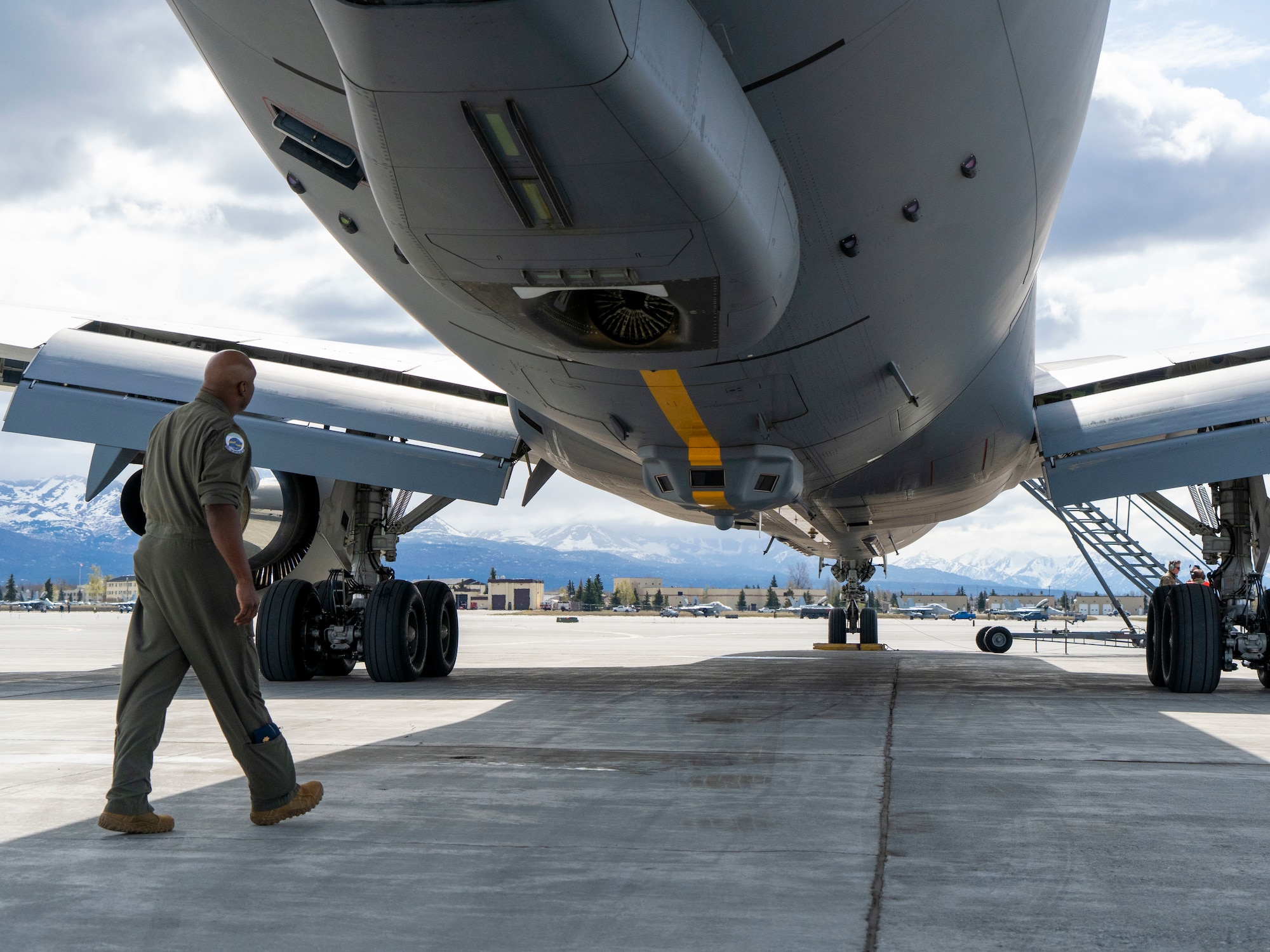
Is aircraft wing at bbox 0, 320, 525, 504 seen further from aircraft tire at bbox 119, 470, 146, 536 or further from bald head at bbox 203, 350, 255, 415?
bald head at bbox 203, 350, 255, 415

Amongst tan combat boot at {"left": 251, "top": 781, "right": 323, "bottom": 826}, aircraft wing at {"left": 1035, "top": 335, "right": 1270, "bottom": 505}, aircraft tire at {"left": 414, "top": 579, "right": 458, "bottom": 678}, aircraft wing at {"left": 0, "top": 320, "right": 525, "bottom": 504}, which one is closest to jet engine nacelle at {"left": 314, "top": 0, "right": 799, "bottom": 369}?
tan combat boot at {"left": 251, "top": 781, "right": 323, "bottom": 826}

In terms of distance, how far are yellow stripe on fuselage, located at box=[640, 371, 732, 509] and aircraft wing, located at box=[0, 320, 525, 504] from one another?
10.2 feet

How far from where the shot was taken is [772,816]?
4.35 metres

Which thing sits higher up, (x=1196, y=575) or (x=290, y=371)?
(x=290, y=371)

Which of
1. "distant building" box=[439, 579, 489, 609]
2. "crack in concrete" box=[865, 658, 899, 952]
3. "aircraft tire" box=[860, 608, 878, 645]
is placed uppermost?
"aircraft tire" box=[860, 608, 878, 645]

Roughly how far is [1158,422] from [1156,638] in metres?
2.52

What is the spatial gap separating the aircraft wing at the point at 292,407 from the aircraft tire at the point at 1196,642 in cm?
649

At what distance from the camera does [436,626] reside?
1191 centimetres

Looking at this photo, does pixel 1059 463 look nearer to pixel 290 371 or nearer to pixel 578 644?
pixel 290 371

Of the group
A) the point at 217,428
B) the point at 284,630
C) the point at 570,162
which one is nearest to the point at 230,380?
the point at 217,428

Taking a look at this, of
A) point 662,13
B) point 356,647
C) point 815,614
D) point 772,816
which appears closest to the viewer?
point 662,13

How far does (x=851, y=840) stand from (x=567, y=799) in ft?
4.27

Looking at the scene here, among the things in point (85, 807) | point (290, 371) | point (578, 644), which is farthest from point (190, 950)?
point (578, 644)

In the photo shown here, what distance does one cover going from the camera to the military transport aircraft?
3992 millimetres
